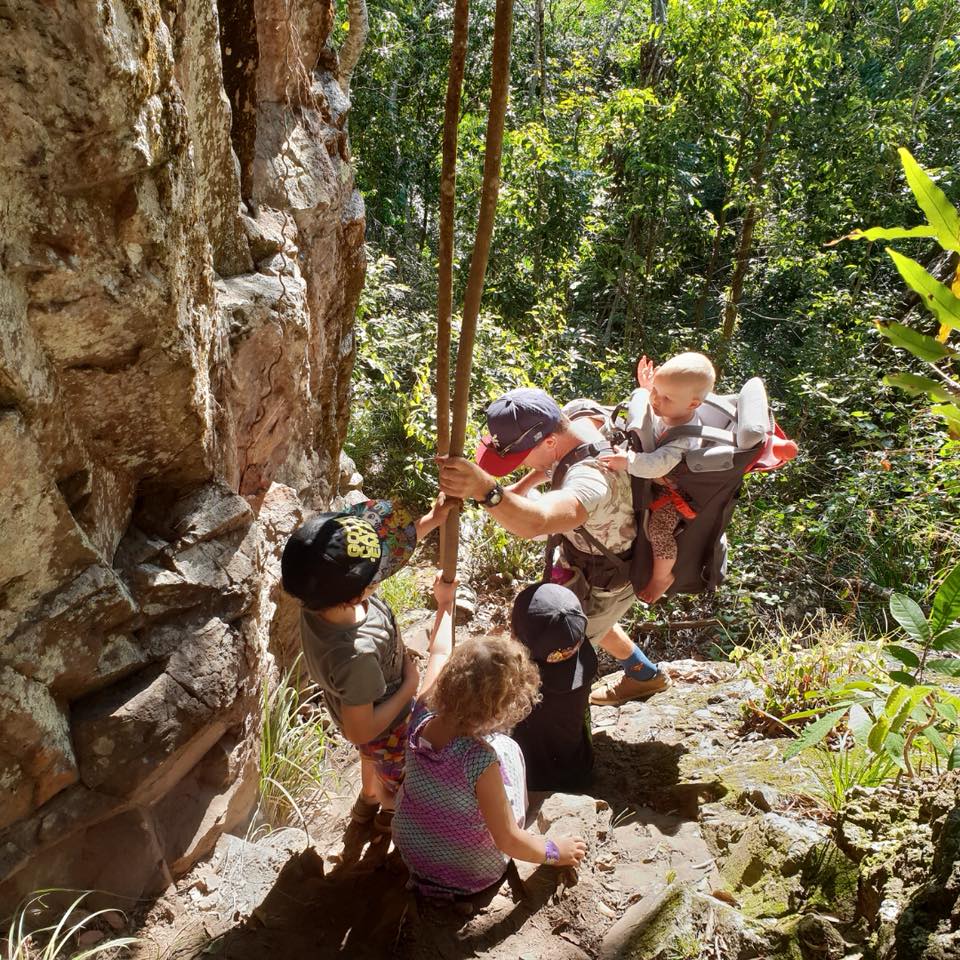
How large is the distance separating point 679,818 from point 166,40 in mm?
3269

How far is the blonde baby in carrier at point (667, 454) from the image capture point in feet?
9.53

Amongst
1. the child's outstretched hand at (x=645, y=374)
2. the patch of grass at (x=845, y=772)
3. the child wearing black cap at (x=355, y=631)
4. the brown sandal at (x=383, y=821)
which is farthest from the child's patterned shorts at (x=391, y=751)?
the child's outstretched hand at (x=645, y=374)

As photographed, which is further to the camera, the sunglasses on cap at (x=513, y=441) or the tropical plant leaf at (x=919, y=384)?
the sunglasses on cap at (x=513, y=441)

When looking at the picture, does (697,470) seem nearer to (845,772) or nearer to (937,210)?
(845,772)

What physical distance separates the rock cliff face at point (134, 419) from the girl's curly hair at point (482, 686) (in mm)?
927

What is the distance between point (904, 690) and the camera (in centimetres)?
161

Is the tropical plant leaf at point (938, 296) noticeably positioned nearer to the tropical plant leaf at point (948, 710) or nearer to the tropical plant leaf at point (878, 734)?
the tropical plant leaf at point (948, 710)

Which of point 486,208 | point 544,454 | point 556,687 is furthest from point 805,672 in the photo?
point 486,208

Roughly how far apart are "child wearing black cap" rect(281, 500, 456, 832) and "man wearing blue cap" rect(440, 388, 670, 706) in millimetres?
273

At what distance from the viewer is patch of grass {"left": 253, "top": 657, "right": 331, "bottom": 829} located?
10.1ft

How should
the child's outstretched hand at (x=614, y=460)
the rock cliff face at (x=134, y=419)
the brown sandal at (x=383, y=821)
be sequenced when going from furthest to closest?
the child's outstretched hand at (x=614, y=460)
the brown sandal at (x=383, y=821)
the rock cliff face at (x=134, y=419)

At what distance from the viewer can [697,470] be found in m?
2.95

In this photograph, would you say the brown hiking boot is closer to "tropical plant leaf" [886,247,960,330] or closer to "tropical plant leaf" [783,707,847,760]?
"tropical plant leaf" [783,707,847,760]

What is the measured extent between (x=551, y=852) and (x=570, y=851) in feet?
0.28
